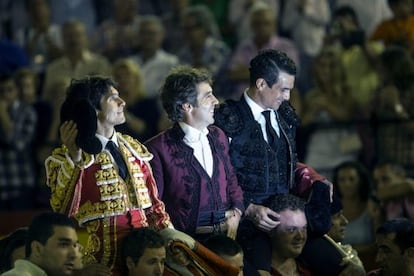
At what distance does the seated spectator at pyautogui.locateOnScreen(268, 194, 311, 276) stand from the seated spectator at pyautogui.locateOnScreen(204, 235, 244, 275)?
45 centimetres

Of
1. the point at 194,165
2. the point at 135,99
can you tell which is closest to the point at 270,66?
the point at 194,165

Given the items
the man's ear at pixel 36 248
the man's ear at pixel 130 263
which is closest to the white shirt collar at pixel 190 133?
the man's ear at pixel 130 263

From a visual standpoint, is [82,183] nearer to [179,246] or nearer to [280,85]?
[179,246]

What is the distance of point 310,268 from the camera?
10828 millimetres

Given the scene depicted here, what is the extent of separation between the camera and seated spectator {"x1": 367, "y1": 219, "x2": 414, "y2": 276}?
1080cm

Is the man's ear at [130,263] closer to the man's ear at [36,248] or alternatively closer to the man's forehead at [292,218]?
the man's ear at [36,248]

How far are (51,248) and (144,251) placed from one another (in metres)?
0.49

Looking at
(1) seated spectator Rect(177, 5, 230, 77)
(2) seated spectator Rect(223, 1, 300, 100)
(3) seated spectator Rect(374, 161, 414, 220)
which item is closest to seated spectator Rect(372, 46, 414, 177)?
(3) seated spectator Rect(374, 161, 414, 220)

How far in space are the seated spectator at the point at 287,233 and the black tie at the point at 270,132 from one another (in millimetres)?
300

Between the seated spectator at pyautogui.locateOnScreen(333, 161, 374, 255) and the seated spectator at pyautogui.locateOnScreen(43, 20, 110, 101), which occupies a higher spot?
the seated spectator at pyautogui.locateOnScreen(43, 20, 110, 101)

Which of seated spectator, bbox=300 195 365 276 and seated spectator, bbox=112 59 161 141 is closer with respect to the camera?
seated spectator, bbox=300 195 365 276

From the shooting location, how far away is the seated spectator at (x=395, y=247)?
425 inches

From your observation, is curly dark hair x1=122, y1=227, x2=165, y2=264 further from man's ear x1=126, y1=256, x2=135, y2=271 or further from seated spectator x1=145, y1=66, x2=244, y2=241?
seated spectator x1=145, y1=66, x2=244, y2=241

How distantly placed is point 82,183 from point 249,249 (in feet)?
4.02
